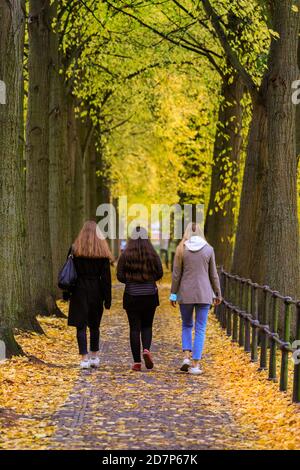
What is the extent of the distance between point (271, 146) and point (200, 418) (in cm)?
721

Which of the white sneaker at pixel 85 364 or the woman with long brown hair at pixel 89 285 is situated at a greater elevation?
the woman with long brown hair at pixel 89 285

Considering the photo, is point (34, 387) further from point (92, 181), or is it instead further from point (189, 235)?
point (92, 181)

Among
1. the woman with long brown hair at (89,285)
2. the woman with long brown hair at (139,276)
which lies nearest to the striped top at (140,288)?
the woman with long brown hair at (139,276)

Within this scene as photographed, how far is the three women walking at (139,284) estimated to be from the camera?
1409cm

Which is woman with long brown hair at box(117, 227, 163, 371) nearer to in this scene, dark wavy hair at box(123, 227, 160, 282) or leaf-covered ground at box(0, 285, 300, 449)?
dark wavy hair at box(123, 227, 160, 282)

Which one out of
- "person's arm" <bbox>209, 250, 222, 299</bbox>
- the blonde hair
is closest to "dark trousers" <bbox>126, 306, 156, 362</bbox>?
the blonde hair

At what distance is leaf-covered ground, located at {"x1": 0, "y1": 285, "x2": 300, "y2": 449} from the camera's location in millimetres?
9203

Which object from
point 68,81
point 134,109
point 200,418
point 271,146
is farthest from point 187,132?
point 200,418

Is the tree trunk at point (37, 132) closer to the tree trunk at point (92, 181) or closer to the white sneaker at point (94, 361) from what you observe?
the white sneaker at point (94, 361)

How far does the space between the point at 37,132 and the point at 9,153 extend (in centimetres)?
655

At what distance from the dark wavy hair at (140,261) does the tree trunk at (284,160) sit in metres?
3.14

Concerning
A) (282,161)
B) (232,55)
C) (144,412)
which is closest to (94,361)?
(144,412)

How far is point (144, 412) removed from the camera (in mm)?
10750
